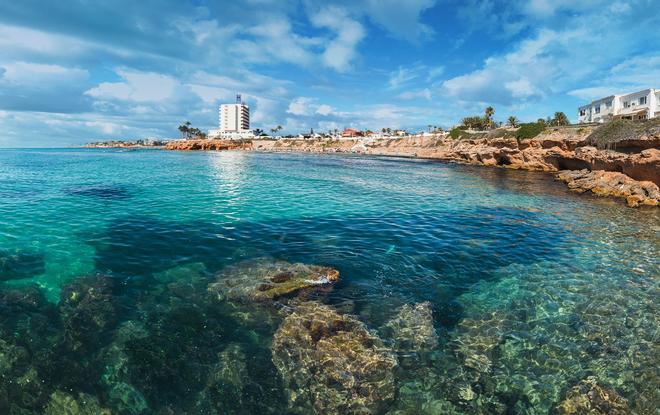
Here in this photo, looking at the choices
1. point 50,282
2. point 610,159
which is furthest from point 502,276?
point 610,159

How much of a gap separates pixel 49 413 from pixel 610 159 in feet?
161

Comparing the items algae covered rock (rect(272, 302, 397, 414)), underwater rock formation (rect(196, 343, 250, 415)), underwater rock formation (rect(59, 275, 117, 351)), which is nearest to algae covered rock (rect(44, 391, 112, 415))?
underwater rock formation (rect(59, 275, 117, 351))

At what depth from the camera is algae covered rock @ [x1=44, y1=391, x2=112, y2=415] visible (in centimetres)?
686

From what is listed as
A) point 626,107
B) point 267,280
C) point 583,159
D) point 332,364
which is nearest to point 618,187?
point 583,159

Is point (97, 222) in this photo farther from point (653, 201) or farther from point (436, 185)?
point (653, 201)

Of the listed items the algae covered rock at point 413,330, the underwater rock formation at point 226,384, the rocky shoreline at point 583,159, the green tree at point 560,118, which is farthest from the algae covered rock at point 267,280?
the green tree at point 560,118

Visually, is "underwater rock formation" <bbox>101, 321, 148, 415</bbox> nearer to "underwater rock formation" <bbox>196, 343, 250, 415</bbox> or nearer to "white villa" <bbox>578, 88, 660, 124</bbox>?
"underwater rock formation" <bbox>196, 343, 250, 415</bbox>

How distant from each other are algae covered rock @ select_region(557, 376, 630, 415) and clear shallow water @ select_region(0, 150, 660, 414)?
0.55ft

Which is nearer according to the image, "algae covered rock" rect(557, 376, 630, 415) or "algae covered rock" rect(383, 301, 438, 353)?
"algae covered rock" rect(557, 376, 630, 415)

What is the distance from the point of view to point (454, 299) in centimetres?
1134

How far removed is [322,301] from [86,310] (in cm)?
674

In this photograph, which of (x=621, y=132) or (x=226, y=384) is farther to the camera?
(x=621, y=132)

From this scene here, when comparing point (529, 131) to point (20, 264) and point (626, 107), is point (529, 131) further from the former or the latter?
point (20, 264)

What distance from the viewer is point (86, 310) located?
32.8 ft
